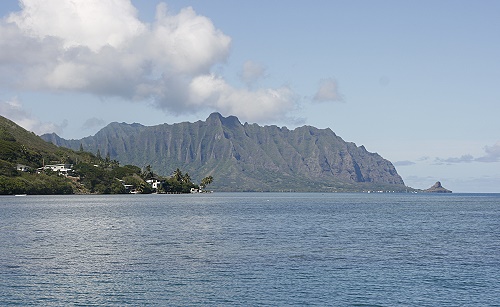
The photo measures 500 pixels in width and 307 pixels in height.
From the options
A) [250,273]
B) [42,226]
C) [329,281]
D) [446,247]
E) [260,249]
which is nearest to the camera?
[329,281]

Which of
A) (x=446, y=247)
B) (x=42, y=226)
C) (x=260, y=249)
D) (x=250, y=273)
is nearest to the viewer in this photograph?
(x=250, y=273)

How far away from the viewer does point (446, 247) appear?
8319 cm

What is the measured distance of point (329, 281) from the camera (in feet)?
180

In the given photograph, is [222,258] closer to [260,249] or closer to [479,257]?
[260,249]

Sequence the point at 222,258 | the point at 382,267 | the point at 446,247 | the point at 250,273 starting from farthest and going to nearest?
1. the point at 446,247
2. the point at 222,258
3. the point at 382,267
4. the point at 250,273

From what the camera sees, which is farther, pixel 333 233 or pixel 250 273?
pixel 333 233

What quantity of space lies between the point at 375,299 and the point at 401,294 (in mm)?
3147

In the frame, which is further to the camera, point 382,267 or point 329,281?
point 382,267

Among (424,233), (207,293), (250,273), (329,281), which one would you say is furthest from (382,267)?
(424,233)

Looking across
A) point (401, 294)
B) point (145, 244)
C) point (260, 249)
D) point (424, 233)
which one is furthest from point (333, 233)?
point (401, 294)

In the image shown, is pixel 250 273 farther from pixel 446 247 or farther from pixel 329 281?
pixel 446 247

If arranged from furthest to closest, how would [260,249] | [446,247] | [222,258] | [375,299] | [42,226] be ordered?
1. [42,226]
2. [446,247]
3. [260,249]
4. [222,258]
5. [375,299]

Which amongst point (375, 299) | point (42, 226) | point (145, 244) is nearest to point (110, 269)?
point (145, 244)

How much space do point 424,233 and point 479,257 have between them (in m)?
35.1
